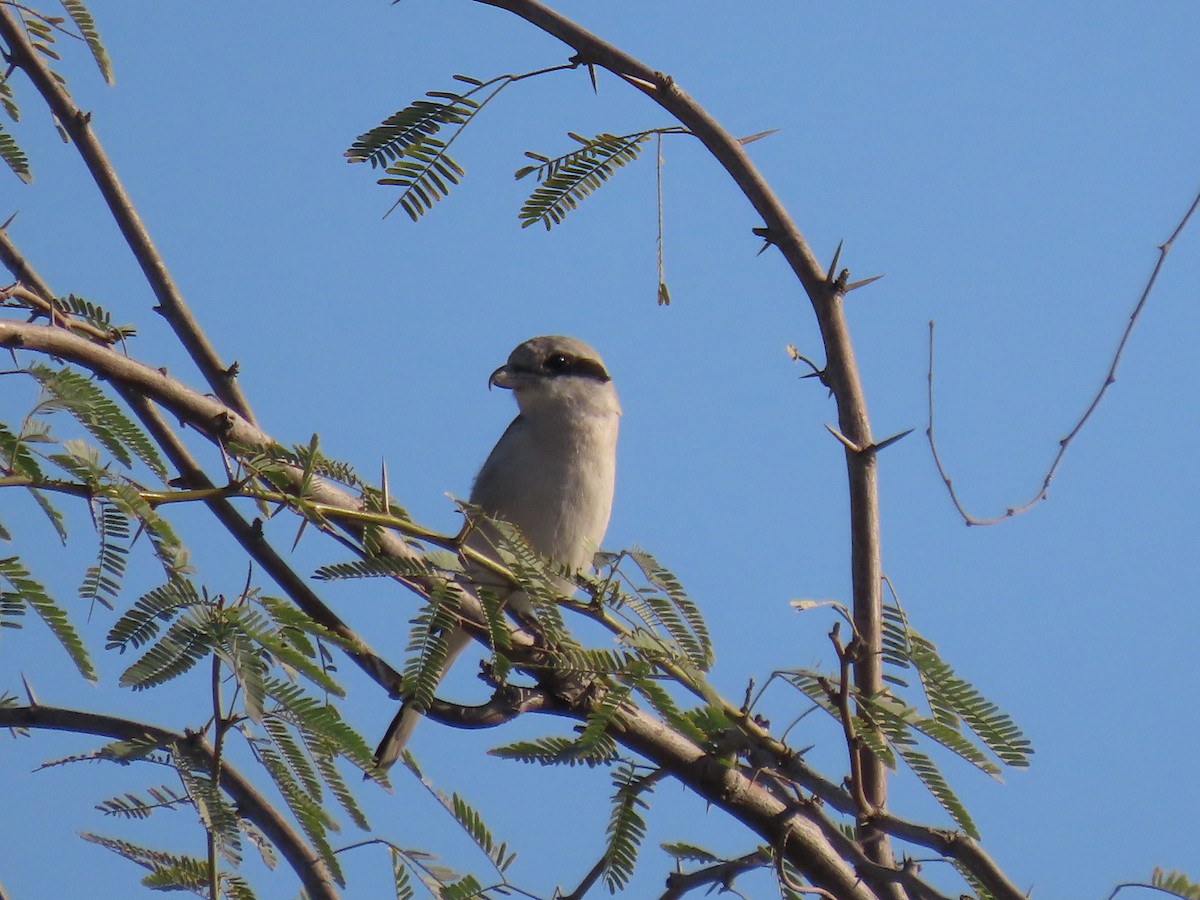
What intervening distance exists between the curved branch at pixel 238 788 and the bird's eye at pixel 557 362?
116 inches

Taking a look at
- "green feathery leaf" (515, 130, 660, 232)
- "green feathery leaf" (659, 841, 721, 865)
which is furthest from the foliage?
"green feathery leaf" (659, 841, 721, 865)

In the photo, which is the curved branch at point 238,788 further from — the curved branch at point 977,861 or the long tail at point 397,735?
the curved branch at point 977,861

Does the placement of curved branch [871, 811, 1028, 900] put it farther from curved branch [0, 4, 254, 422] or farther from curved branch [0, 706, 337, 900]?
curved branch [0, 4, 254, 422]

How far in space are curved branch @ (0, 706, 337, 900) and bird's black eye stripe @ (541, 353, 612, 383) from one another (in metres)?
2.92

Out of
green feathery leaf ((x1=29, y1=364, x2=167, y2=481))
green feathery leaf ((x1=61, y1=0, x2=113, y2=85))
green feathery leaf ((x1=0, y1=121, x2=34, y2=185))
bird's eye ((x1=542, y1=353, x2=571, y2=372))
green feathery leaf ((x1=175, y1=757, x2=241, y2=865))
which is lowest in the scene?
green feathery leaf ((x1=175, y1=757, x2=241, y2=865))

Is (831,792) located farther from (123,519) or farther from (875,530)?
(123,519)

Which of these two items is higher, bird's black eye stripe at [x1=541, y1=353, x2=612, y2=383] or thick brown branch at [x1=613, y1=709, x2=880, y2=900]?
bird's black eye stripe at [x1=541, y1=353, x2=612, y2=383]

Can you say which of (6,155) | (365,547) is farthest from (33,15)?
(365,547)

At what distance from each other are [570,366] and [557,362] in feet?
0.20

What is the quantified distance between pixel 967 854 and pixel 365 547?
128cm

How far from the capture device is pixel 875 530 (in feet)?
10.2

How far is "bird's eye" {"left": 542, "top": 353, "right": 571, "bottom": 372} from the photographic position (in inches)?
236

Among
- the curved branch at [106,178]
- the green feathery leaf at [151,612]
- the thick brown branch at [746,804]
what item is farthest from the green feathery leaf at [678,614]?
the curved branch at [106,178]

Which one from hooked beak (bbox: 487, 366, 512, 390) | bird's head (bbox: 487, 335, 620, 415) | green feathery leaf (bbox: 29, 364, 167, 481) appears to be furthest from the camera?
hooked beak (bbox: 487, 366, 512, 390)
